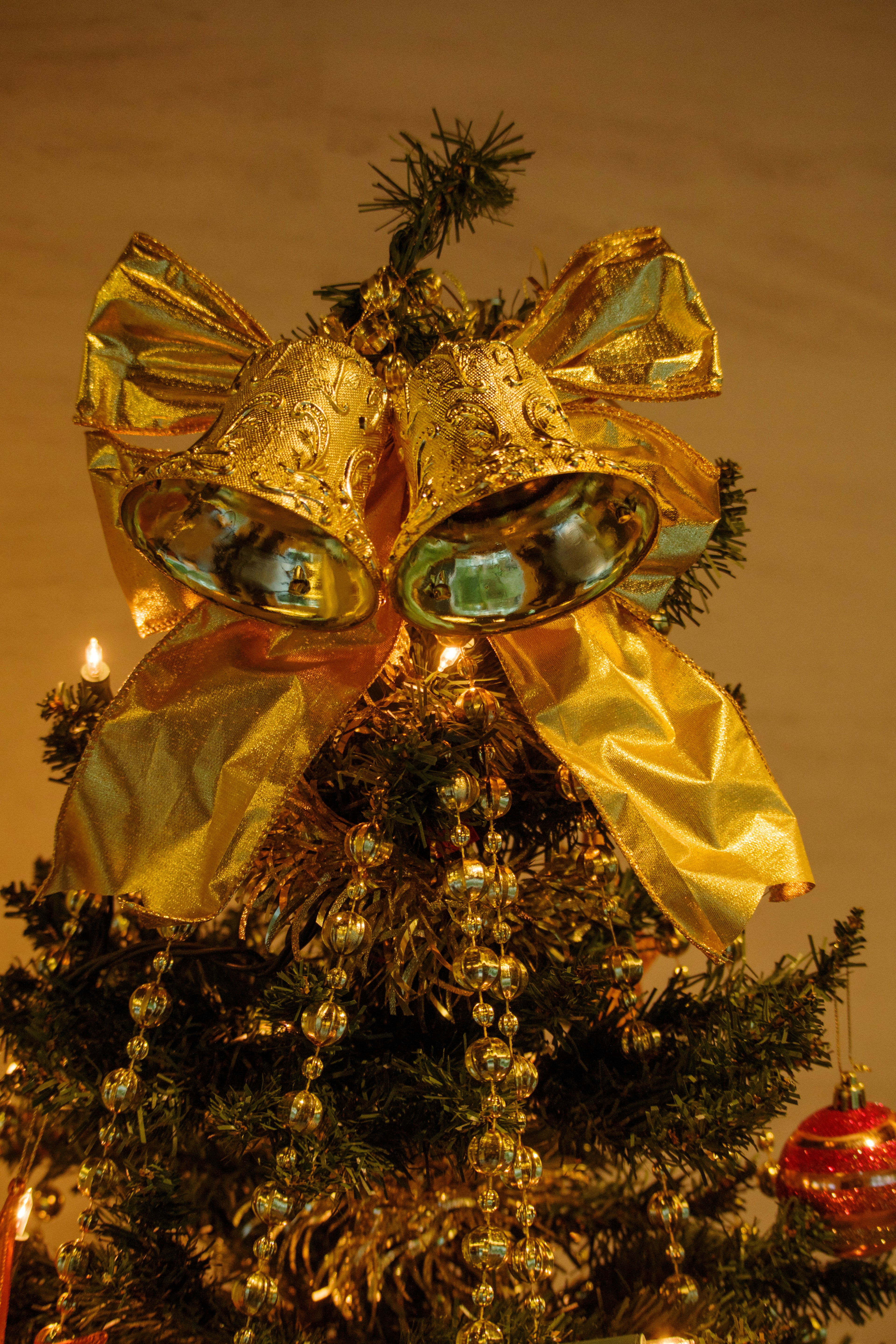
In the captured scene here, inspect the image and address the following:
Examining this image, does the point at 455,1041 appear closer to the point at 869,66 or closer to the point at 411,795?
the point at 411,795

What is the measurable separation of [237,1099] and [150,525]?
22 cm

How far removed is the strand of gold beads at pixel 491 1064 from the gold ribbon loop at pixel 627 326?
0.16 m

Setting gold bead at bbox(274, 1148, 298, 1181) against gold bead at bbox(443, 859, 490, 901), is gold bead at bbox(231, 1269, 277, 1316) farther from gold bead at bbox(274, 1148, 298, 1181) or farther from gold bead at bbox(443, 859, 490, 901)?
gold bead at bbox(443, 859, 490, 901)

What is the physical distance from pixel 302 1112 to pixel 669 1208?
16 cm

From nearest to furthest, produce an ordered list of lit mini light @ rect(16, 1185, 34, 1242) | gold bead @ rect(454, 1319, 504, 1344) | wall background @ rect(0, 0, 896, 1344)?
gold bead @ rect(454, 1319, 504, 1344) → lit mini light @ rect(16, 1185, 34, 1242) → wall background @ rect(0, 0, 896, 1344)

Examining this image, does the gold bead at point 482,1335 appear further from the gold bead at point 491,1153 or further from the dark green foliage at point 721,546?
the dark green foliage at point 721,546

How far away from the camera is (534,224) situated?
2.80 feet

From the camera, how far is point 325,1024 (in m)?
0.35

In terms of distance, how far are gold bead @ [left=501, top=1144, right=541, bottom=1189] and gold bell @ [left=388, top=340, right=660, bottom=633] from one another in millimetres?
186

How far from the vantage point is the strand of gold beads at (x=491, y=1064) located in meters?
0.33

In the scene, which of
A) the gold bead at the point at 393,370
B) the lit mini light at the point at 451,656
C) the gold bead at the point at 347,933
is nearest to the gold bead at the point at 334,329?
the gold bead at the point at 393,370

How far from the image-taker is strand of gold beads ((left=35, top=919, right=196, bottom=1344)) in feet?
1.20

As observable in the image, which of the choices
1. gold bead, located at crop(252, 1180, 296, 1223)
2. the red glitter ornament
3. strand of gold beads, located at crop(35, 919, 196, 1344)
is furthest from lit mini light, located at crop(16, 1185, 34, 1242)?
the red glitter ornament

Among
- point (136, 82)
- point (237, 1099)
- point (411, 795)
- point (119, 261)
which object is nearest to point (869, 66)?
point (136, 82)
